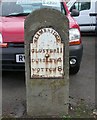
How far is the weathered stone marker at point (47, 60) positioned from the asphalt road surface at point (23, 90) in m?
0.43

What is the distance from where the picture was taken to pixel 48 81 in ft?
14.5

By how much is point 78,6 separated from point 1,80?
6.55m

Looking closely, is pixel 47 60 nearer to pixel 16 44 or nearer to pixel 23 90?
pixel 16 44

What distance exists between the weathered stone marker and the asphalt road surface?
0.43 m

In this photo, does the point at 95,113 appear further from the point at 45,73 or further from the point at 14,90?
the point at 14,90

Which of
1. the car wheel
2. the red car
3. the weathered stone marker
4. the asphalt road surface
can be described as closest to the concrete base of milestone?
the weathered stone marker

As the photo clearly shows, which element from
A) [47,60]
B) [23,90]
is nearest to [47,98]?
[47,60]

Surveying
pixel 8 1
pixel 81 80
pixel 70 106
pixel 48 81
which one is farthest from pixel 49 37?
pixel 8 1

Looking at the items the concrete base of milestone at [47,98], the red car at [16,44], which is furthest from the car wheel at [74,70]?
the concrete base of milestone at [47,98]

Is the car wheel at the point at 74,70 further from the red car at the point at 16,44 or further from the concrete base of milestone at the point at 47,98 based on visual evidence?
the concrete base of milestone at the point at 47,98

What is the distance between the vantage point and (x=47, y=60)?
4.37 metres

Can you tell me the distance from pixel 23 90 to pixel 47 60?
1430 millimetres

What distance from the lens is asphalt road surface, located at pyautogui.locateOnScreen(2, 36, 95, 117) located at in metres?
4.86

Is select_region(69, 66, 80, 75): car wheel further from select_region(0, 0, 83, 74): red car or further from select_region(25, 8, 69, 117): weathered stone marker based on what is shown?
select_region(25, 8, 69, 117): weathered stone marker
